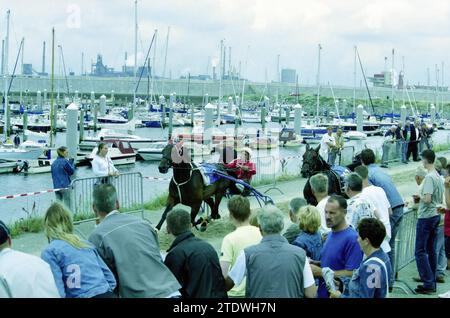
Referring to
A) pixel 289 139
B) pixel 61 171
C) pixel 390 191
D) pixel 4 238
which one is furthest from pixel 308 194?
pixel 289 139

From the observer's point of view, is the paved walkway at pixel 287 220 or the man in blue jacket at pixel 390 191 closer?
the man in blue jacket at pixel 390 191

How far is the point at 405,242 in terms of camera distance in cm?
1203

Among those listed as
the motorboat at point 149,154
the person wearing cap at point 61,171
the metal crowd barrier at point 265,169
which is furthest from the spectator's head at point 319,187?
the motorboat at point 149,154

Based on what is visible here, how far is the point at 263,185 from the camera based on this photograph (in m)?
22.5

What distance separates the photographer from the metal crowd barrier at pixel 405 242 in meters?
11.3

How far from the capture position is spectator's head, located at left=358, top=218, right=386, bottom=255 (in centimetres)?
675

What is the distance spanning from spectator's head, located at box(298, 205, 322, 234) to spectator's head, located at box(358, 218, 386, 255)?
0.94 m

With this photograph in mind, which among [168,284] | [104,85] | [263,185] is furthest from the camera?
[104,85]

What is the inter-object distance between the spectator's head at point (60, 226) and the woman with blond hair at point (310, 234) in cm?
246

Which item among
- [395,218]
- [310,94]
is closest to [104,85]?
[310,94]

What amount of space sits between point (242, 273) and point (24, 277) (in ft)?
6.95

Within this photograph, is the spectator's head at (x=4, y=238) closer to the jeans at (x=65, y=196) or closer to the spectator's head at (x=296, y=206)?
the spectator's head at (x=296, y=206)
